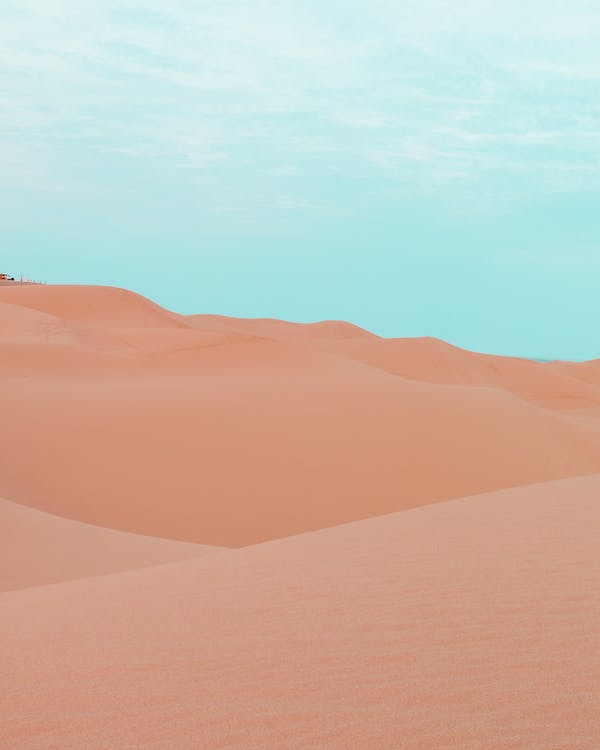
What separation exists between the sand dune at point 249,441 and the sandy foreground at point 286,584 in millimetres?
55

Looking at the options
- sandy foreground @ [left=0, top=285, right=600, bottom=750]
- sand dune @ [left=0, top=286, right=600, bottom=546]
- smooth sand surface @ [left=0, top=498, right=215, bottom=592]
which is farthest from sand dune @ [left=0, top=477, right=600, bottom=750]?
sand dune @ [left=0, top=286, right=600, bottom=546]

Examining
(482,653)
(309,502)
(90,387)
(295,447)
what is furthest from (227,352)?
(482,653)

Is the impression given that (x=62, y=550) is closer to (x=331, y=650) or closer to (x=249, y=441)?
(x=331, y=650)

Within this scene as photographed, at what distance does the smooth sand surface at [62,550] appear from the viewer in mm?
8445

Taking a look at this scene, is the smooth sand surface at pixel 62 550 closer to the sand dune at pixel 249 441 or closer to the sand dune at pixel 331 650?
the sand dune at pixel 331 650

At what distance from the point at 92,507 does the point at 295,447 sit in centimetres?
378

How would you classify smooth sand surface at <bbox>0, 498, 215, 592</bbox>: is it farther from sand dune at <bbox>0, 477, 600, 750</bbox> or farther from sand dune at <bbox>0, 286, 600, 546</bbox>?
sand dune at <bbox>0, 286, 600, 546</bbox>

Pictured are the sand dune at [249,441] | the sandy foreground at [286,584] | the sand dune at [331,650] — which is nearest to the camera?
the sand dune at [331,650]

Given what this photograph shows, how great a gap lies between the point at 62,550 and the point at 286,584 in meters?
4.57

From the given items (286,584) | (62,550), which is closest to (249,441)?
(62,550)

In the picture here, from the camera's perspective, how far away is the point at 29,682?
157 inches

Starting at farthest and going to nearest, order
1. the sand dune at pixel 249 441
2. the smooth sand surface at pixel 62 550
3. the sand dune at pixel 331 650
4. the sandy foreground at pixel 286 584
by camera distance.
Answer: the sand dune at pixel 249 441 → the smooth sand surface at pixel 62 550 → the sandy foreground at pixel 286 584 → the sand dune at pixel 331 650

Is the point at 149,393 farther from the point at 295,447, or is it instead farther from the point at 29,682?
the point at 29,682

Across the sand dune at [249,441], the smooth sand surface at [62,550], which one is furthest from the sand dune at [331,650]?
the sand dune at [249,441]
